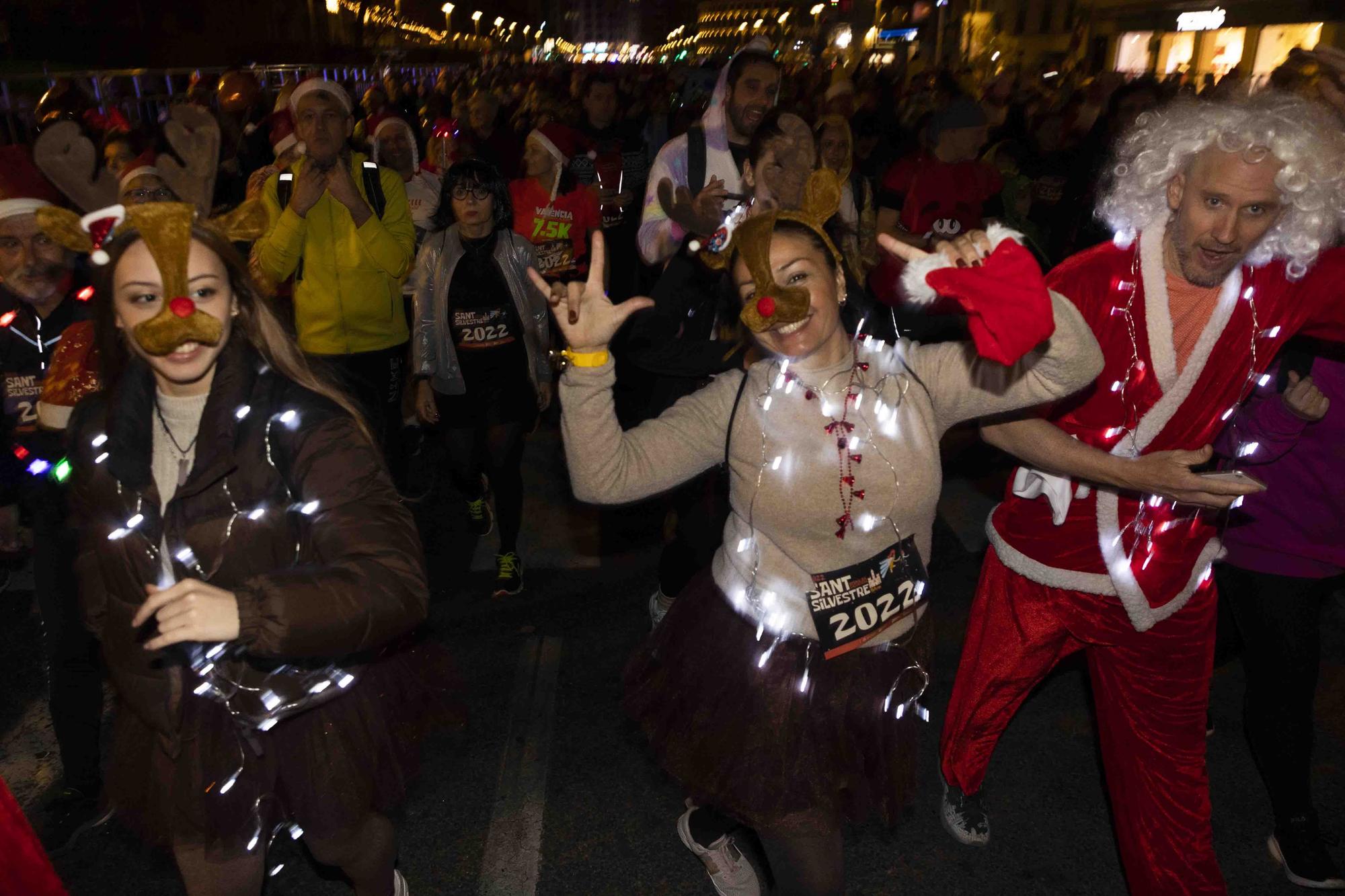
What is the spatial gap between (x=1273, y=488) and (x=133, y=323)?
3.18 metres

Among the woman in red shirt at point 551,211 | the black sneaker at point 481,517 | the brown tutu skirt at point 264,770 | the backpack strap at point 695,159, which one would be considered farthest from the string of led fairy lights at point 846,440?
the woman in red shirt at point 551,211

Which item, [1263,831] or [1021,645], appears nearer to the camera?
[1021,645]

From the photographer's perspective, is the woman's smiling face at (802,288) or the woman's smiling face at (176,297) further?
the woman's smiling face at (802,288)

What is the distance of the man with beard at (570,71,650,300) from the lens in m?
8.06

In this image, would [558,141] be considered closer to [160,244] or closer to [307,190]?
[307,190]

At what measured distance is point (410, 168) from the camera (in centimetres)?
707

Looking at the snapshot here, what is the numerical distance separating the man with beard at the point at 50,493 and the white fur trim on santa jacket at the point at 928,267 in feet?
8.70

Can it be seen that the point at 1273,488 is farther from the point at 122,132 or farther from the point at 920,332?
the point at 122,132

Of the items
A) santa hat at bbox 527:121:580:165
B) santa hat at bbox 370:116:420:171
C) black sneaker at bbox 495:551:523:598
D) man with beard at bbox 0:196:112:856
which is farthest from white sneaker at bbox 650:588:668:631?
santa hat at bbox 370:116:420:171

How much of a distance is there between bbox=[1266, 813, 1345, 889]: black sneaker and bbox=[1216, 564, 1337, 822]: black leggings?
4 centimetres

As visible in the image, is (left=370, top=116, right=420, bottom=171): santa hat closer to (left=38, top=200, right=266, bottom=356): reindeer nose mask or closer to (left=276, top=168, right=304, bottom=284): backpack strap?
(left=276, top=168, right=304, bottom=284): backpack strap

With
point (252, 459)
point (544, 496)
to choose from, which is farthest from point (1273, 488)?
point (544, 496)

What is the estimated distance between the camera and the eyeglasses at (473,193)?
4586mm

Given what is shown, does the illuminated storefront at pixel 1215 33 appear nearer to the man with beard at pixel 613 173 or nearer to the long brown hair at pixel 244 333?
the man with beard at pixel 613 173
